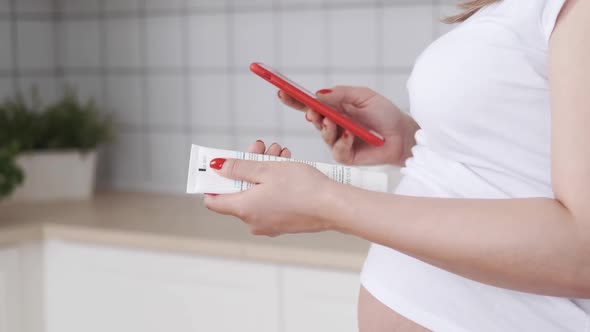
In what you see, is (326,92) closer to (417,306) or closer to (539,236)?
(417,306)

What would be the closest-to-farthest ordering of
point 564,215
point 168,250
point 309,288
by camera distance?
point 564,215, point 309,288, point 168,250

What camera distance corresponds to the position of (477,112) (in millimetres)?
721

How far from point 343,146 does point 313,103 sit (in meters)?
0.07

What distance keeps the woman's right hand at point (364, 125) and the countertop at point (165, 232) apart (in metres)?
0.37

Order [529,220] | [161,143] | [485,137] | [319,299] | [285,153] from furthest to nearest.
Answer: [161,143]
[319,299]
[285,153]
[485,137]
[529,220]

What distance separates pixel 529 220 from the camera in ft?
2.03

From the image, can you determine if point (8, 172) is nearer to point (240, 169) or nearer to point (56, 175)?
point (56, 175)

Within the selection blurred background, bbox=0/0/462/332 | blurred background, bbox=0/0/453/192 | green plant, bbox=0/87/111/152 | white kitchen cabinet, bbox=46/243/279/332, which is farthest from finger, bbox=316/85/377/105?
green plant, bbox=0/87/111/152

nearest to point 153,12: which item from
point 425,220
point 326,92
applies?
point 326,92

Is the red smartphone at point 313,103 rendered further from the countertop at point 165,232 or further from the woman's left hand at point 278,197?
the countertop at point 165,232

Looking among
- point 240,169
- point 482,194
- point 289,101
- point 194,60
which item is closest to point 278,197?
point 240,169

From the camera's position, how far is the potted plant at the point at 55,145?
6.37ft

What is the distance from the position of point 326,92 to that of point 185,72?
1.08 meters

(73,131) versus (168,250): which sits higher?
(73,131)
